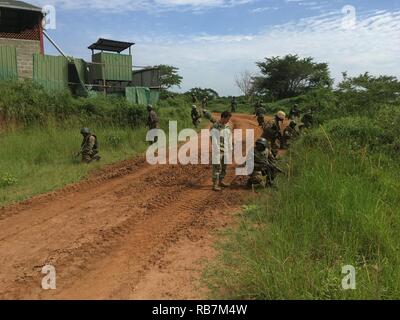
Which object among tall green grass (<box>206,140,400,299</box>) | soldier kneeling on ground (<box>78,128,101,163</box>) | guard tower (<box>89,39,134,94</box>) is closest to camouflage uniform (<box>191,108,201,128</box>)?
guard tower (<box>89,39,134,94</box>)

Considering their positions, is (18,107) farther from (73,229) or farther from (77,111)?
(73,229)

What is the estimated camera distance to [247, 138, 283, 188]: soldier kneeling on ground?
8375mm

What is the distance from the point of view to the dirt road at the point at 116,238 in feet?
14.9

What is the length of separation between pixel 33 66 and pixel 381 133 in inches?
511

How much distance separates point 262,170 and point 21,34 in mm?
14824

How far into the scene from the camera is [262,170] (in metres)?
8.45

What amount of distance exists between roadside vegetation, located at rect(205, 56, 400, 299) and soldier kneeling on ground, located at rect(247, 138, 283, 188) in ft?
1.29

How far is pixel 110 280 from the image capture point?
4656mm

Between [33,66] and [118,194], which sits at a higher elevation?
[33,66]

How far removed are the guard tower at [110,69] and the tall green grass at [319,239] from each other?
47.4ft

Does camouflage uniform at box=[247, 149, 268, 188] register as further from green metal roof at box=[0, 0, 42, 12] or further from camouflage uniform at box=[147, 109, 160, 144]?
green metal roof at box=[0, 0, 42, 12]

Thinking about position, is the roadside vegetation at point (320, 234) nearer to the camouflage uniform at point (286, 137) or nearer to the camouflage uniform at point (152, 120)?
the camouflage uniform at point (286, 137)

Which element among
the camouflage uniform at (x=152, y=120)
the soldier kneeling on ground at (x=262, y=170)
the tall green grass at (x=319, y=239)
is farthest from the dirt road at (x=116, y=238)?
the camouflage uniform at (x=152, y=120)
